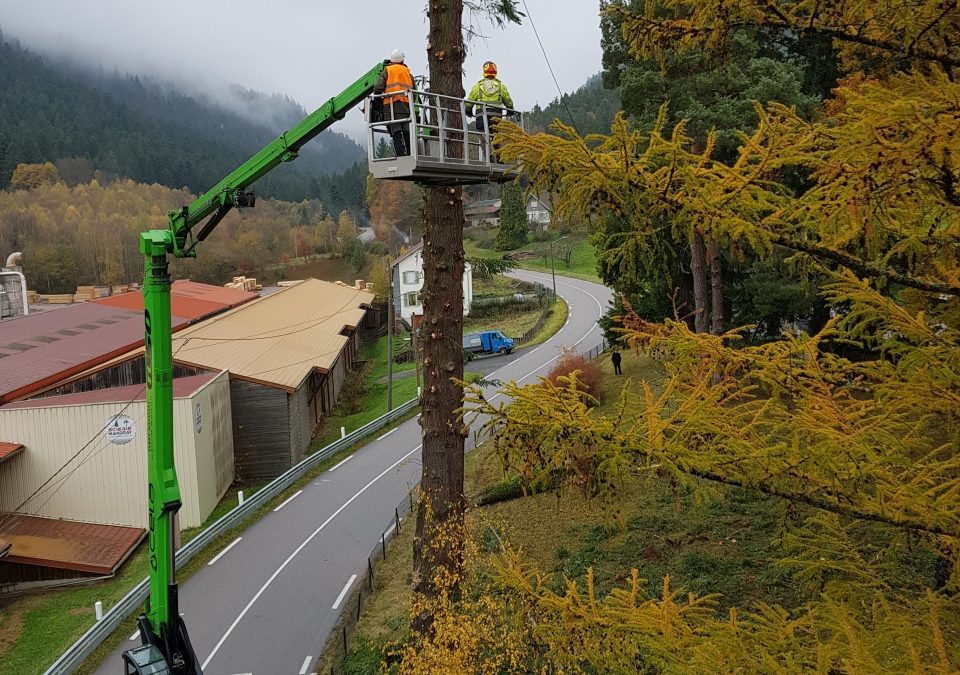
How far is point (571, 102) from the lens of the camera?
130625 millimetres

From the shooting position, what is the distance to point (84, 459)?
2161 centimetres

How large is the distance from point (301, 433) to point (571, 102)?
4497 inches

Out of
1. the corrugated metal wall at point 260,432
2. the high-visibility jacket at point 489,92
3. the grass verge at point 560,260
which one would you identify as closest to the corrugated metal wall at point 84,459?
the corrugated metal wall at point 260,432

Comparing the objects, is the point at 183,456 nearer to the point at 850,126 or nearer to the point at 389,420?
the point at 389,420

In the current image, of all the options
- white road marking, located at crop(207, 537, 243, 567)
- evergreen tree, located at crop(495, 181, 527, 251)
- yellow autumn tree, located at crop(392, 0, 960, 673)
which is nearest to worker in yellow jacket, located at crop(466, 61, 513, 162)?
yellow autumn tree, located at crop(392, 0, 960, 673)

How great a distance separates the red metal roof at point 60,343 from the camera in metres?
25.6

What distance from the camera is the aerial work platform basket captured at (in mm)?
8023

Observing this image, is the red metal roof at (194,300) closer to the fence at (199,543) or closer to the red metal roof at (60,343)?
the red metal roof at (60,343)

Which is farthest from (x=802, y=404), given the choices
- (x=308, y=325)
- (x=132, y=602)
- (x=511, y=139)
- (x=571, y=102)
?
(x=571, y=102)

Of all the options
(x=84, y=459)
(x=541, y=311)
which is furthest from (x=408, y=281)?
(x=84, y=459)

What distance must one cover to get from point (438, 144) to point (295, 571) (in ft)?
45.2

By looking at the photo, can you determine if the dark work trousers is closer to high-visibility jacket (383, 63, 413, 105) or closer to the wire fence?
high-visibility jacket (383, 63, 413, 105)

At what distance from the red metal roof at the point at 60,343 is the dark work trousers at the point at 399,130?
2100 centimetres

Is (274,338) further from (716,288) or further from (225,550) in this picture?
(716,288)
